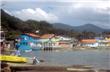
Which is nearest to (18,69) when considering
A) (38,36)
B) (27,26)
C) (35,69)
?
(35,69)

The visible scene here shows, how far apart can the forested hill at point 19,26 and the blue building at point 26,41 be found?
1.82m

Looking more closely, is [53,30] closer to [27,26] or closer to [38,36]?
[38,36]

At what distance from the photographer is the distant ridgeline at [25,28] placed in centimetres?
7349

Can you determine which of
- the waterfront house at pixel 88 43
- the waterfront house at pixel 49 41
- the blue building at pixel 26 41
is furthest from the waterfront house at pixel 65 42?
the blue building at pixel 26 41

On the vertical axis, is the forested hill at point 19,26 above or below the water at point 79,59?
above

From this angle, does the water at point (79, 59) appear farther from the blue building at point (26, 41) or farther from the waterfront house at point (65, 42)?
the waterfront house at point (65, 42)

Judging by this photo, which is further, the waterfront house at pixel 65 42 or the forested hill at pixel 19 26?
the waterfront house at pixel 65 42

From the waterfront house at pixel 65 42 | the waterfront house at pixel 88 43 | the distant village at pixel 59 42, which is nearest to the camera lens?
the distant village at pixel 59 42

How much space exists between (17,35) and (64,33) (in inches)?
2071

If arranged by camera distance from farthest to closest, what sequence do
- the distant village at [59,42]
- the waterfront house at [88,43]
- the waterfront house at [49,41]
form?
the waterfront house at [88,43], the waterfront house at [49,41], the distant village at [59,42]

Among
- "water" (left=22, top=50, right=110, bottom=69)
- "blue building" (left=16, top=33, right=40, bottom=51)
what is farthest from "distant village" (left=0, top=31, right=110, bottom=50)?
"water" (left=22, top=50, right=110, bottom=69)

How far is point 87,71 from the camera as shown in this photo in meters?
15.9

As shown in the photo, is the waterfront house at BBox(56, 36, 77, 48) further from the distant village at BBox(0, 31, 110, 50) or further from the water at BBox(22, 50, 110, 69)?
the water at BBox(22, 50, 110, 69)

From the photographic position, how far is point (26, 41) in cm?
8125
